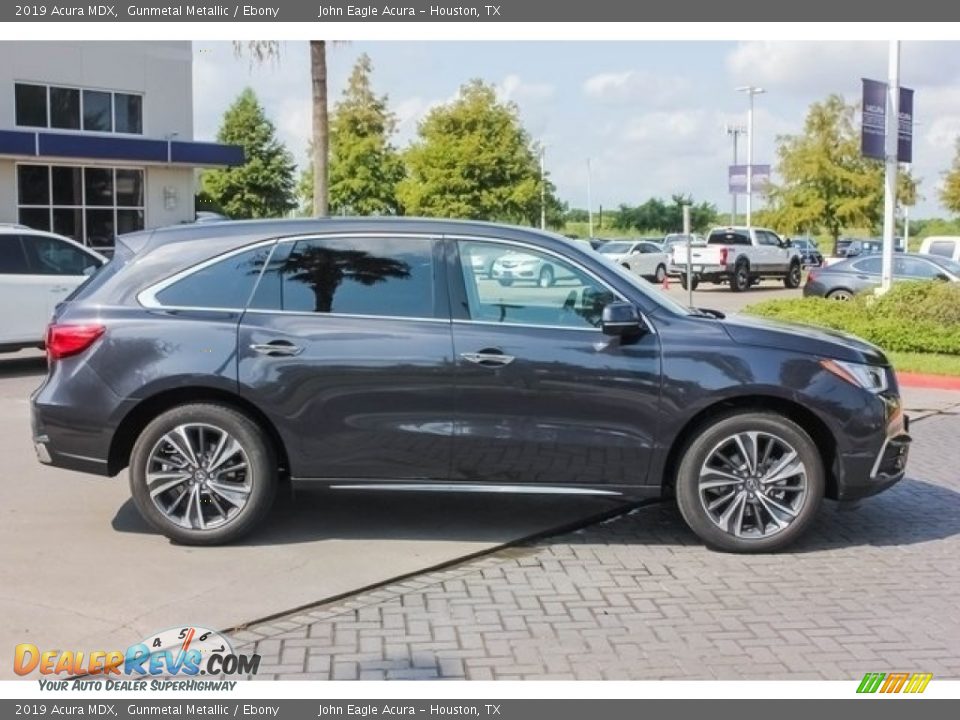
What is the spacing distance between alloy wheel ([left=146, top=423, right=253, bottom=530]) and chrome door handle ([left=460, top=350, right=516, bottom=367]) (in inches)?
52.8

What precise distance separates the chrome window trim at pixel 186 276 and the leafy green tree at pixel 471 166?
126ft

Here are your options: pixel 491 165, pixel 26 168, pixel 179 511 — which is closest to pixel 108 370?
pixel 179 511

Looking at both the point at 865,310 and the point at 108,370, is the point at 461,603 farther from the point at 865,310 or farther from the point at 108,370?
the point at 865,310

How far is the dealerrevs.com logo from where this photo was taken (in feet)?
15.1

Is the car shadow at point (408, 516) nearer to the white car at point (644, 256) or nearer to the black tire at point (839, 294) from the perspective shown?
the black tire at point (839, 294)

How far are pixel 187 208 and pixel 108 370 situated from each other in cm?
2531

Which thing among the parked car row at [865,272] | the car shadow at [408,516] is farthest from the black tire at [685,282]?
the car shadow at [408,516]

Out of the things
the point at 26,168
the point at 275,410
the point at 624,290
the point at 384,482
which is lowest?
the point at 384,482

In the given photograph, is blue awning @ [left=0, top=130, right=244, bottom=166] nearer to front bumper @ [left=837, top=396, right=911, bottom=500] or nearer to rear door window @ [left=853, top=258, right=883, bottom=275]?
rear door window @ [left=853, top=258, right=883, bottom=275]

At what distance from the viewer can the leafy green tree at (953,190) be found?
51.7m

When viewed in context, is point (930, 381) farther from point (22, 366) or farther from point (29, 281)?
point (22, 366)

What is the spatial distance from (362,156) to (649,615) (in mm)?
47976

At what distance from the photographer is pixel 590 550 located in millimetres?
6441

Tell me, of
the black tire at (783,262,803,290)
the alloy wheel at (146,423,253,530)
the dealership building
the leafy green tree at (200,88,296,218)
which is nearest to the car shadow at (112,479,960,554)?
the alloy wheel at (146,423,253,530)
